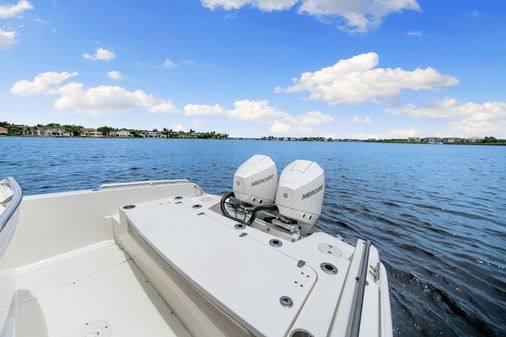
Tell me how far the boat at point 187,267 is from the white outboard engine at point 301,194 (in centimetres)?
1

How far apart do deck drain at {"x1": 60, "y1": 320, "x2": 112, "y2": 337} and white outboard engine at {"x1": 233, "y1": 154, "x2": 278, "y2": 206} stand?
177 cm

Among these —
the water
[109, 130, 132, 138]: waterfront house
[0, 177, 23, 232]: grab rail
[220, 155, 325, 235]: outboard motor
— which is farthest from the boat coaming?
[109, 130, 132, 138]: waterfront house

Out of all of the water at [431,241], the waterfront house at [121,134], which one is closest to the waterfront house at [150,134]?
Result: the waterfront house at [121,134]

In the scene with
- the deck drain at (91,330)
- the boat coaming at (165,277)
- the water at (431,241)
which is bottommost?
the water at (431,241)

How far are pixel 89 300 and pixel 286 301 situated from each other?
1.88 metres

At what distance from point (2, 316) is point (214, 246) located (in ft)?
3.91

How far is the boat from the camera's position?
1257mm

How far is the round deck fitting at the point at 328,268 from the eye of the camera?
1617mm

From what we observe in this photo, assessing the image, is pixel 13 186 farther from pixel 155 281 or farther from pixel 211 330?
pixel 211 330

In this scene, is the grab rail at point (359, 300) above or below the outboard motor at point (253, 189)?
below

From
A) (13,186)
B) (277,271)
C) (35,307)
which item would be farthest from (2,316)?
(277,271)

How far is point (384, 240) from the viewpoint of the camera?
4863 mm

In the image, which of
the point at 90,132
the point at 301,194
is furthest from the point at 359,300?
the point at 90,132

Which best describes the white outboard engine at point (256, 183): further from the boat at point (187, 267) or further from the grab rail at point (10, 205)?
the grab rail at point (10, 205)
